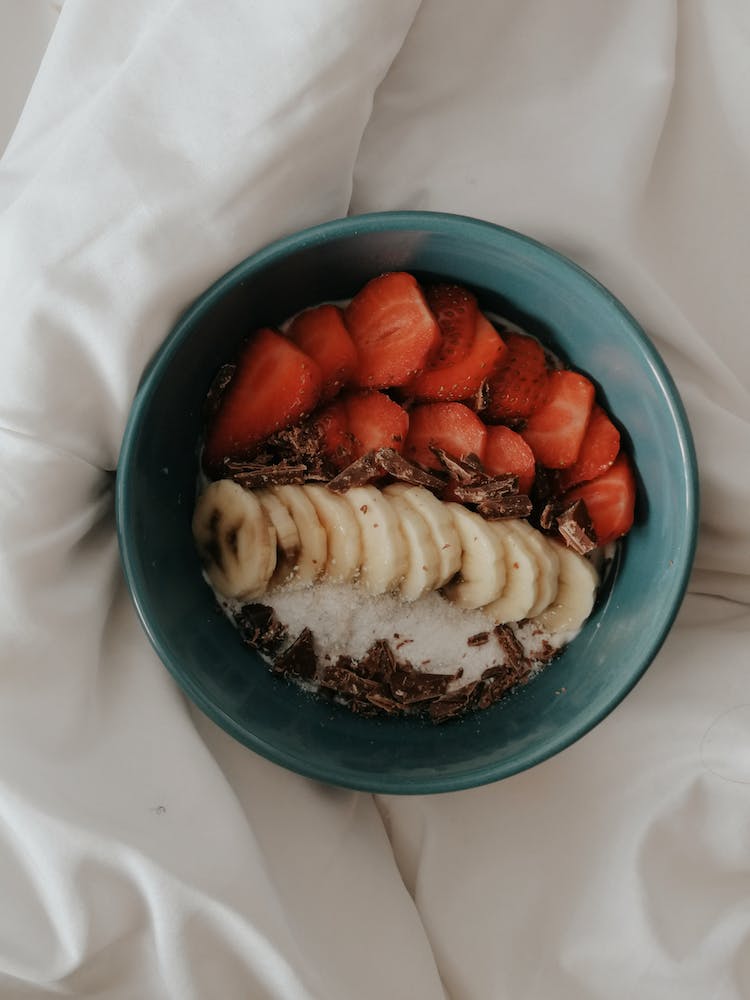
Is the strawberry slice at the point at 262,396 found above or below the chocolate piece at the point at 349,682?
above

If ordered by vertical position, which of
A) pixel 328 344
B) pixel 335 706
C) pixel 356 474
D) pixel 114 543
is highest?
pixel 328 344

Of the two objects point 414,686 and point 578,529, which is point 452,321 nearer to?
point 578,529

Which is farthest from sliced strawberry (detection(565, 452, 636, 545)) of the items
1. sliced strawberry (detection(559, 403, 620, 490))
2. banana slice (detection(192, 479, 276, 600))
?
banana slice (detection(192, 479, 276, 600))

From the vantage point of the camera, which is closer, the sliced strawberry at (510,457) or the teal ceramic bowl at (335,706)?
the teal ceramic bowl at (335,706)

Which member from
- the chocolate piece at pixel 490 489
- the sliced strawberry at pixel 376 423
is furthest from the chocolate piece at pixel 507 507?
the sliced strawberry at pixel 376 423

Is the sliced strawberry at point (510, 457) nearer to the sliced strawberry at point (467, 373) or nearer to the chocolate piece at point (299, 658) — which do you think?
the sliced strawberry at point (467, 373)

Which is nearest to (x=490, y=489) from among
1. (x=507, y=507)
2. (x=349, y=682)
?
(x=507, y=507)

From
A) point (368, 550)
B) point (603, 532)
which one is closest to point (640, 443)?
point (603, 532)
